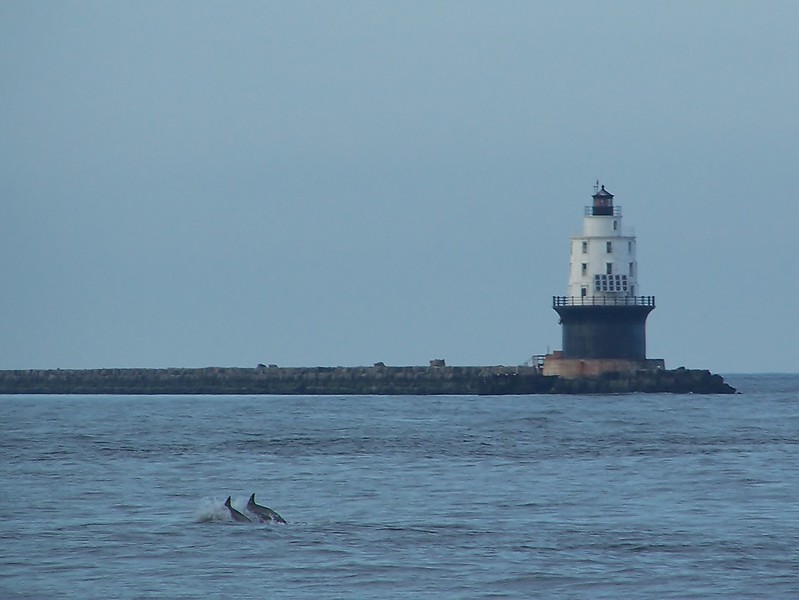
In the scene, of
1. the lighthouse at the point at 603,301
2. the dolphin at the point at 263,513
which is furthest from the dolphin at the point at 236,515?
the lighthouse at the point at 603,301

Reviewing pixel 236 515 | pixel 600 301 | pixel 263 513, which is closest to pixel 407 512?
pixel 263 513

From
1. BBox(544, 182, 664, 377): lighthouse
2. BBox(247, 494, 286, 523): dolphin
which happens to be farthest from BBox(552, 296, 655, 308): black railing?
BBox(247, 494, 286, 523): dolphin

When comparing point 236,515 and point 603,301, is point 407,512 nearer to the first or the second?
point 236,515

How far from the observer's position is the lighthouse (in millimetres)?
68500

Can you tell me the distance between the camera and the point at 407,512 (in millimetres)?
26094

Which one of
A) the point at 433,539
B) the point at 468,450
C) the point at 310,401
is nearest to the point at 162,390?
the point at 310,401

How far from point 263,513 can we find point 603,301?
44.9m

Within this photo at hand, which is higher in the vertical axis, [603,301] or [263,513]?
[603,301]

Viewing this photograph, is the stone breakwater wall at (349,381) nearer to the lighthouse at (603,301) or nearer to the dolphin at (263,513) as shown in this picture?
the lighthouse at (603,301)

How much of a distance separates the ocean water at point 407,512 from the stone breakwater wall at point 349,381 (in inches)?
784

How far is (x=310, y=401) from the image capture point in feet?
258

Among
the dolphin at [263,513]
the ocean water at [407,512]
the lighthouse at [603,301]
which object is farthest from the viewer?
the lighthouse at [603,301]

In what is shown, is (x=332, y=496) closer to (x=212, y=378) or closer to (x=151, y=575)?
(x=151, y=575)

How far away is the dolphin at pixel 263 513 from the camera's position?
24889 mm
